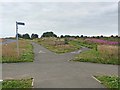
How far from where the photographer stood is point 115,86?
10016 millimetres

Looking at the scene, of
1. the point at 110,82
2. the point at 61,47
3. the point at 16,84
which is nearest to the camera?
the point at 16,84

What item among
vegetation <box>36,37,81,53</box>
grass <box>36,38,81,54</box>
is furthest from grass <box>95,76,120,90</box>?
vegetation <box>36,37,81,53</box>

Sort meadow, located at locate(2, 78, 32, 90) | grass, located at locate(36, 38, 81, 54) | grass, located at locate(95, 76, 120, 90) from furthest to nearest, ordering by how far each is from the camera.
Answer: grass, located at locate(36, 38, 81, 54) < grass, located at locate(95, 76, 120, 90) < meadow, located at locate(2, 78, 32, 90)

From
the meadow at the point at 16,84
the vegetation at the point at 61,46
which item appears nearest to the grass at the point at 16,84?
the meadow at the point at 16,84

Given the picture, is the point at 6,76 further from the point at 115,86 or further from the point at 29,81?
the point at 115,86

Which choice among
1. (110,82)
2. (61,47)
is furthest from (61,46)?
(110,82)

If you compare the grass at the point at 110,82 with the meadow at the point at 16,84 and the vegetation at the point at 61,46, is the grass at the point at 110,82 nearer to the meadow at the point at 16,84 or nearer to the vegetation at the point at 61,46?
the meadow at the point at 16,84

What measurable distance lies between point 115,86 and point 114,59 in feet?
30.7

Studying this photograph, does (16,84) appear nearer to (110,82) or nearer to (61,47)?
(110,82)

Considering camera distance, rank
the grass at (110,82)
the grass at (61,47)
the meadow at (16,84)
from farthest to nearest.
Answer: the grass at (61,47)
the grass at (110,82)
the meadow at (16,84)

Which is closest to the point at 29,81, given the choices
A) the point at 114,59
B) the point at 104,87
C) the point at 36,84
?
the point at 36,84

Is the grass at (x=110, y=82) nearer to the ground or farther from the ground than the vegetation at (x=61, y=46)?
nearer to the ground

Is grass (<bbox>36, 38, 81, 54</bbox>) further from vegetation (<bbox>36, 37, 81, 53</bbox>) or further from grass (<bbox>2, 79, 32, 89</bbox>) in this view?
grass (<bbox>2, 79, 32, 89</bbox>)

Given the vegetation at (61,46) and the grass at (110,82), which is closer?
the grass at (110,82)
